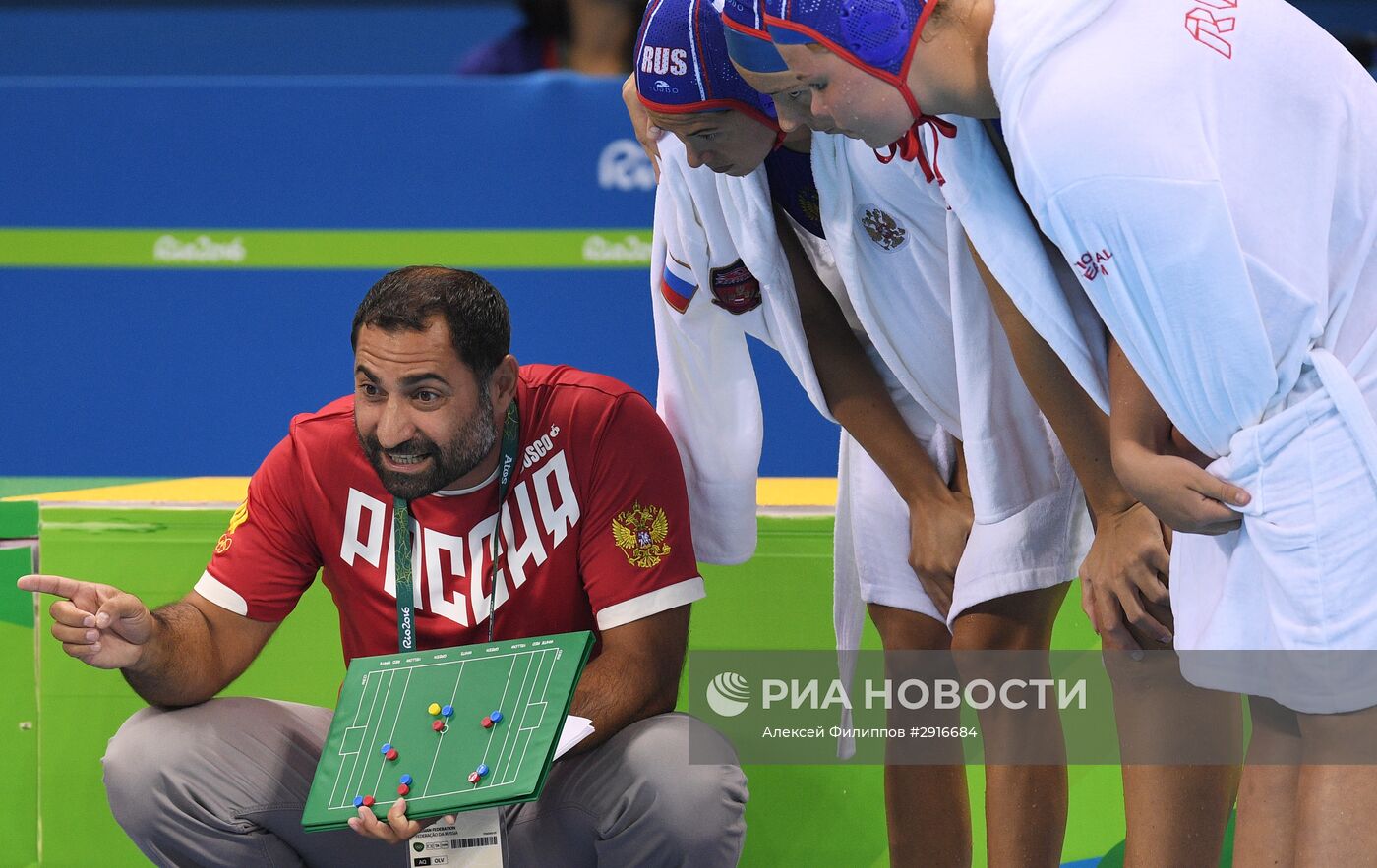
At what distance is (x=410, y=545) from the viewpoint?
7.04ft

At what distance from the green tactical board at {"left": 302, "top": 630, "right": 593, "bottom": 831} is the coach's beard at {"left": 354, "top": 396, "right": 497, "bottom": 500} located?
0.22 meters

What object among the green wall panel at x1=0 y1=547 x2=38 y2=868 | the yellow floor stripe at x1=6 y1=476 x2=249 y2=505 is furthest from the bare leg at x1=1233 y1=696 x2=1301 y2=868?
the green wall panel at x1=0 y1=547 x2=38 y2=868

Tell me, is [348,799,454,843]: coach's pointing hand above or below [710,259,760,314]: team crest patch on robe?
below

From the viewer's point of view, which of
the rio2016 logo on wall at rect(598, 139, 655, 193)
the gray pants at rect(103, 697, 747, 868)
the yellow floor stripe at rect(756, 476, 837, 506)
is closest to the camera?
the gray pants at rect(103, 697, 747, 868)

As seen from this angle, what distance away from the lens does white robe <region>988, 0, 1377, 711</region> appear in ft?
4.42

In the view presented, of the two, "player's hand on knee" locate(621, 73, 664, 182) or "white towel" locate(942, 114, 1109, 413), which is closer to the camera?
"white towel" locate(942, 114, 1109, 413)

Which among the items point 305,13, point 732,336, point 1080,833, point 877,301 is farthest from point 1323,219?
point 305,13

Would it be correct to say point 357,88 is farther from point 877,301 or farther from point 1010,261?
point 1010,261

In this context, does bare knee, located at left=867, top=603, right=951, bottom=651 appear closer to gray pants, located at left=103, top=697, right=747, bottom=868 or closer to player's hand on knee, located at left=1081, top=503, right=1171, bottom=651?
gray pants, located at left=103, top=697, right=747, bottom=868

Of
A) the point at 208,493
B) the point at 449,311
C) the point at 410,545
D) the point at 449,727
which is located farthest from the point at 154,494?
the point at 449,727

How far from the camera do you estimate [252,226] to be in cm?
361

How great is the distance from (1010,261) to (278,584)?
114 cm

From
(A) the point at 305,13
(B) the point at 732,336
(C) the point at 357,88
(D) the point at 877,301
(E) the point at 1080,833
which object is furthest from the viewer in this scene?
(A) the point at 305,13

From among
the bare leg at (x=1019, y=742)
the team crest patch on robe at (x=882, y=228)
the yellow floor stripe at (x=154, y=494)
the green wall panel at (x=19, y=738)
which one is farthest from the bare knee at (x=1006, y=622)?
the green wall panel at (x=19, y=738)
